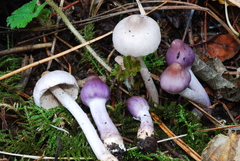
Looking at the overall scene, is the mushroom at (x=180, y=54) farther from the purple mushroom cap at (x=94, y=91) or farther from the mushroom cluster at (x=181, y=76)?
the purple mushroom cap at (x=94, y=91)

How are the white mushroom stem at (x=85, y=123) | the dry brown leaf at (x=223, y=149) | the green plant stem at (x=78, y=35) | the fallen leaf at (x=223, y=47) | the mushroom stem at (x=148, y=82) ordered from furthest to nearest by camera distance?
the fallen leaf at (x=223, y=47) < the green plant stem at (x=78, y=35) < the mushroom stem at (x=148, y=82) < the white mushroom stem at (x=85, y=123) < the dry brown leaf at (x=223, y=149)

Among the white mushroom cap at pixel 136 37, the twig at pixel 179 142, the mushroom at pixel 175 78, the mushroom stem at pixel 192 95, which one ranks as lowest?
the twig at pixel 179 142

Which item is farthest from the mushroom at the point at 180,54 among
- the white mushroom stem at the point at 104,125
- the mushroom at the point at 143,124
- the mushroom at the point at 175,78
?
the white mushroom stem at the point at 104,125

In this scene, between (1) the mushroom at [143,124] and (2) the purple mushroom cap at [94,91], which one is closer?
(1) the mushroom at [143,124]

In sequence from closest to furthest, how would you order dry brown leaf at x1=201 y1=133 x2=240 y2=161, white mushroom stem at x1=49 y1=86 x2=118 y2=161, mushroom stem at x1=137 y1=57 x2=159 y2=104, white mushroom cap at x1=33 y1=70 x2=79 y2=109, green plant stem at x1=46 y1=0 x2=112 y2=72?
dry brown leaf at x1=201 y1=133 x2=240 y2=161, white mushroom stem at x1=49 y1=86 x2=118 y2=161, white mushroom cap at x1=33 y1=70 x2=79 y2=109, mushroom stem at x1=137 y1=57 x2=159 y2=104, green plant stem at x1=46 y1=0 x2=112 y2=72

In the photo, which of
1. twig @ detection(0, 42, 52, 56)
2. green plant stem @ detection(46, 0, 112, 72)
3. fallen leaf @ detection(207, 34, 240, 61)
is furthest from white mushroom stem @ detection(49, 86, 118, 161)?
fallen leaf @ detection(207, 34, 240, 61)

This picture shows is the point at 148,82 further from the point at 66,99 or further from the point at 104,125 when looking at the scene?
the point at 66,99

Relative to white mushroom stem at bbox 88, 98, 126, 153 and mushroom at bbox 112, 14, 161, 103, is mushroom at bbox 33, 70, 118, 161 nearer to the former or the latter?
white mushroom stem at bbox 88, 98, 126, 153

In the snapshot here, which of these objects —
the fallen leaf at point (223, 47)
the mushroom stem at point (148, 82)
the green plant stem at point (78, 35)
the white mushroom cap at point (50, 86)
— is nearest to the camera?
the white mushroom cap at point (50, 86)
